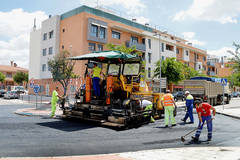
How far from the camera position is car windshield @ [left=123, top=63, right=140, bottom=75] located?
10384mm

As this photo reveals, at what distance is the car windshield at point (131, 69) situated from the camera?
1038 centimetres

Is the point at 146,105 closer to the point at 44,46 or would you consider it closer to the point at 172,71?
the point at 172,71

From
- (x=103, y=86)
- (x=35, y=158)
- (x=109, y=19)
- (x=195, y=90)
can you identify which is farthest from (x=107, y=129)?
(x=109, y=19)

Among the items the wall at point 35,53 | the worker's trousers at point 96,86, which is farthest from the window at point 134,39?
the worker's trousers at point 96,86

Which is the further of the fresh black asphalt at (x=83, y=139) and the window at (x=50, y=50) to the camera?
the window at (x=50, y=50)

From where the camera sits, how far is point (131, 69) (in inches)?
411

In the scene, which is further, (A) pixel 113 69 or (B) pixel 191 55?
(B) pixel 191 55

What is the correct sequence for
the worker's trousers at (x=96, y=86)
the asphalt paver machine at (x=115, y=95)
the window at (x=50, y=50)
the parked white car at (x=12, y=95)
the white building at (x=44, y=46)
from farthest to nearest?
the window at (x=50, y=50) < the white building at (x=44, y=46) < the parked white car at (x=12, y=95) < the worker's trousers at (x=96, y=86) < the asphalt paver machine at (x=115, y=95)

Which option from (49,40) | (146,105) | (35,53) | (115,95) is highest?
(49,40)

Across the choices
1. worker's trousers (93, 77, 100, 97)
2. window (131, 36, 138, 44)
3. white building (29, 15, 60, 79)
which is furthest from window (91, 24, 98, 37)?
worker's trousers (93, 77, 100, 97)

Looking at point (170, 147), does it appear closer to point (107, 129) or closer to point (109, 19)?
point (107, 129)

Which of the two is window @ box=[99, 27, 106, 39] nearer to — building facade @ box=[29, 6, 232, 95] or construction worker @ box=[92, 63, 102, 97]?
building facade @ box=[29, 6, 232, 95]

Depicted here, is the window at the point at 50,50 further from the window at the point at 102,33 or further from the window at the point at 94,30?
the window at the point at 102,33

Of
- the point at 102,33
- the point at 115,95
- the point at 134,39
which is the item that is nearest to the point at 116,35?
the point at 102,33
